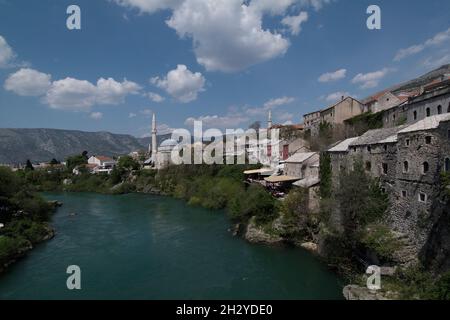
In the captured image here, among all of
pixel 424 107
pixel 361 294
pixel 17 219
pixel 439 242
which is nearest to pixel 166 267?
pixel 361 294

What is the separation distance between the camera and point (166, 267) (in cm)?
1391

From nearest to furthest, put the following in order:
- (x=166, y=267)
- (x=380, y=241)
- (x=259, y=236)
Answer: (x=380, y=241), (x=166, y=267), (x=259, y=236)

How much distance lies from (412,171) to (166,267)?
39.5 feet

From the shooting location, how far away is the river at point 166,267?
11.5 m

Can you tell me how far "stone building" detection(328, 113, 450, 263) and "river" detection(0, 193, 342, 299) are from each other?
3.76 meters

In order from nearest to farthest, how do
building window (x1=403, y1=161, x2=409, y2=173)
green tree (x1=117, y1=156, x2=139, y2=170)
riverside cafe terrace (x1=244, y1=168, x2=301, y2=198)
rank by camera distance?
building window (x1=403, y1=161, x2=409, y2=173)
riverside cafe terrace (x1=244, y1=168, x2=301, y2=198)
green tree (x1=117, y1=156, x2=139, y2=170)

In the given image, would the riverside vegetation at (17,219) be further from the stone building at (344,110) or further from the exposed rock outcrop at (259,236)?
the stone building at (344,110)

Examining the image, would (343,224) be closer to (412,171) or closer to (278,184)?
(412,171)

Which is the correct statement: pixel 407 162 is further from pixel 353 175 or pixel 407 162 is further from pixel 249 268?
pixel 249 268

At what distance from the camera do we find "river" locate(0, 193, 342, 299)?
37.6ft

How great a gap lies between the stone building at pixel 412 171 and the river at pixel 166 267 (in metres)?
3.76

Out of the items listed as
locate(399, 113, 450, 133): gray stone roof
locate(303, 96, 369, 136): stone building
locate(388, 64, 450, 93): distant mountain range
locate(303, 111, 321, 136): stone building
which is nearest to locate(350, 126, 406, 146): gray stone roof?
locate(399, 113, 450, 133): gray stone roof

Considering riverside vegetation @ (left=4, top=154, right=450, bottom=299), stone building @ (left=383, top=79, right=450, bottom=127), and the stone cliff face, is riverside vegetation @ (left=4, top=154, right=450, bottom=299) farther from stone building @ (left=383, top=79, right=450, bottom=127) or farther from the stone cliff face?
stone building @ (left=383, top=79, right=450, bottom=127)
